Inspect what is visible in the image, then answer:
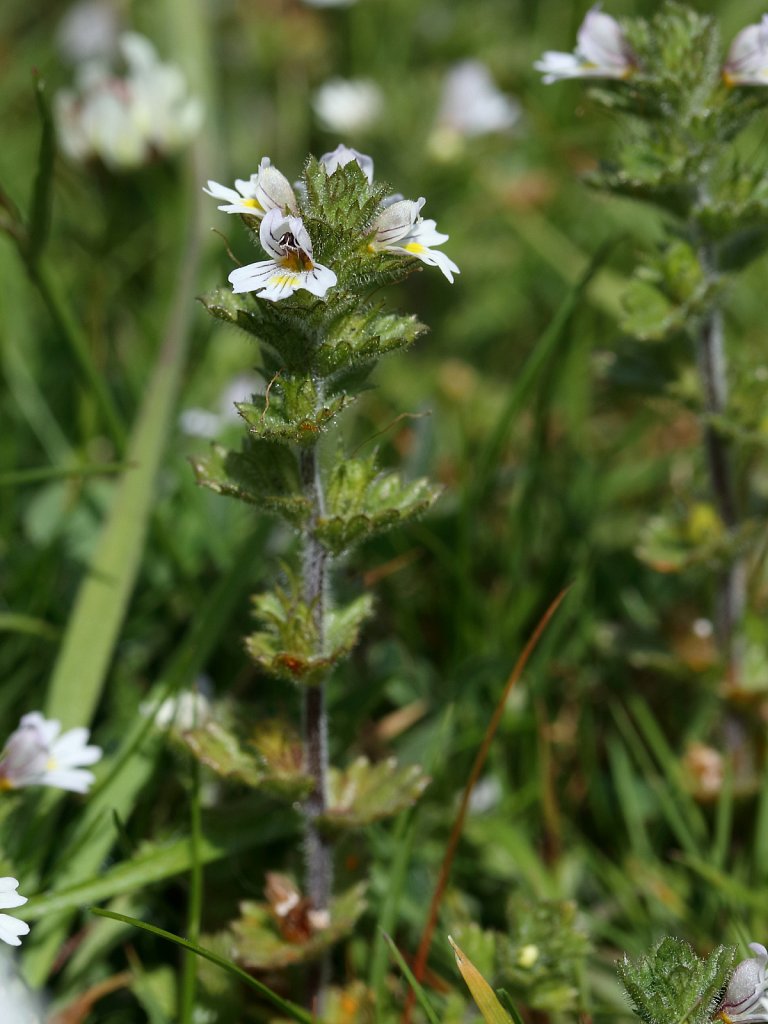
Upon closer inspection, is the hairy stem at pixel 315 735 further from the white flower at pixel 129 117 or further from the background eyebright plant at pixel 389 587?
the white flower at pixel 129 117

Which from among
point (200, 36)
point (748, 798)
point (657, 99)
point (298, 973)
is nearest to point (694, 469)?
point (748, 798)

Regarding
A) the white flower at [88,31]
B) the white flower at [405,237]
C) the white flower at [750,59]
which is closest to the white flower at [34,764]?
→ the white flower at [405,237]

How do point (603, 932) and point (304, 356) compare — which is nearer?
point (304, 356)

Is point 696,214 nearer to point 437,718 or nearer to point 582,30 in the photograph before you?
point 582,30

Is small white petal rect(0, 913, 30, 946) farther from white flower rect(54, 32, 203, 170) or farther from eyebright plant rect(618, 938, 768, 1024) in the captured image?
white flower rect(54, 32, 203, 170)

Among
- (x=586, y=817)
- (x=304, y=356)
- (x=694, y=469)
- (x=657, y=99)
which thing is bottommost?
(x=586, y=817)

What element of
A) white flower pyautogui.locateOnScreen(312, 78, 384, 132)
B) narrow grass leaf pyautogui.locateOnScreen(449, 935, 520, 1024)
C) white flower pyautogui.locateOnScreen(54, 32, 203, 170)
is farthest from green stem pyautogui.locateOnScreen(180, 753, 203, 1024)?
white flower pyautogui.locateOnScreen(312, 78, 384, 132)

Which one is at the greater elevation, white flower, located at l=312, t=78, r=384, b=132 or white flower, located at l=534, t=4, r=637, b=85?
white flower, located at l=312, t=78, r=384, b=132
